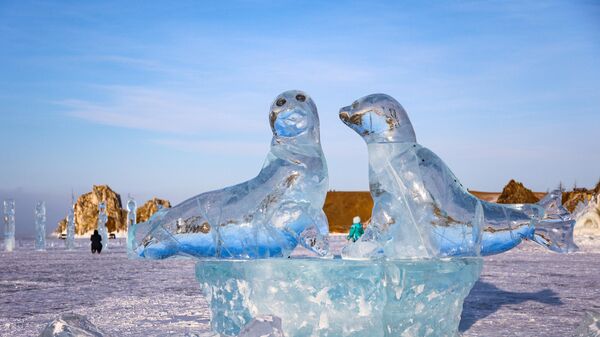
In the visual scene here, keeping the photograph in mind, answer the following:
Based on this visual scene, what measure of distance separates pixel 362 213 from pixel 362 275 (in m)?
42.4

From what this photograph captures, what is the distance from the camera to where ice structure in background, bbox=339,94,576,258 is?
4.54m

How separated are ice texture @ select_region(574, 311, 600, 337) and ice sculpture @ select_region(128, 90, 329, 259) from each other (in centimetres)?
188

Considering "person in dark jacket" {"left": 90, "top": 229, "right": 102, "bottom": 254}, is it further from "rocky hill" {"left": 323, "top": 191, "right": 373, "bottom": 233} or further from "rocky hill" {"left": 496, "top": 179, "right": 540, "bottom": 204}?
"rocky hill" {"left": 496, "top": 179, "right": 540, "bottom": 204}

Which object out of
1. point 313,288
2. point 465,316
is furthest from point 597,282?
point 313,288

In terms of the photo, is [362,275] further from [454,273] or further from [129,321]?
[129,321]

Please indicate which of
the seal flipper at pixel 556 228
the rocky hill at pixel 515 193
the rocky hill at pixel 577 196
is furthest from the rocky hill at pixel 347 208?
the seal flipper at pixel 556 228

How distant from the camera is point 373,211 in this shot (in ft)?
15.4

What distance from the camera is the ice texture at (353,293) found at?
4129 millimetres

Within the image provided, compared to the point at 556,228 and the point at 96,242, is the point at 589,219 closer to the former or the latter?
the point at 96,242

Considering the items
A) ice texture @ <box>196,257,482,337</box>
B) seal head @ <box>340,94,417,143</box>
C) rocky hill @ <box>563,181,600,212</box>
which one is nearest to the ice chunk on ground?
ice texture @ <box>196,257,482,337</box>

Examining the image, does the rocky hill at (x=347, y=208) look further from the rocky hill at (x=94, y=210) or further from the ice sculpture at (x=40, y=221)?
the ice sculpture at (x=40, y=221)

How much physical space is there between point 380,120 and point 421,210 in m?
Result: 0.70

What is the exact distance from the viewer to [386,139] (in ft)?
15.4

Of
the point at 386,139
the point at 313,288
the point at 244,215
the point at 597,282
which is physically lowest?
the point at 597,282
